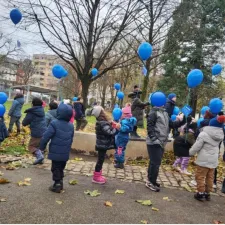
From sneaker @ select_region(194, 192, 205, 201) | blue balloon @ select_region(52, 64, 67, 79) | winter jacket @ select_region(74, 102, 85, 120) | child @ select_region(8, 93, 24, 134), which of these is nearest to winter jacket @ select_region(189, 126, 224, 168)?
sneaker @ select_region(194, 192, 205, 201)

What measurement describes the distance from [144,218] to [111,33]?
8.91 meters

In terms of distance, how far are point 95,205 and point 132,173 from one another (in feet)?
7.06

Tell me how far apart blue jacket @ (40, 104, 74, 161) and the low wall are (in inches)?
125

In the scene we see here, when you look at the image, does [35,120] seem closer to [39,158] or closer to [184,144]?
[39,158]

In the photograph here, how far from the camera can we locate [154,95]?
17.2 ft

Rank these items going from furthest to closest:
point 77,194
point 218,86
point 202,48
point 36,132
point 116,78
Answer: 1. point 116,78
2. point 218,86
3. point 202,48
4. point 36,132
5. point 77,194

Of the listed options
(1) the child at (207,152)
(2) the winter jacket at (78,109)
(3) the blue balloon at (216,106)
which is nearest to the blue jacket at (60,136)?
(1) the child at (207,152)

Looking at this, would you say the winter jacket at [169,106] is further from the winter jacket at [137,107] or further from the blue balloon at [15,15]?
the blue balloon at [15,15]

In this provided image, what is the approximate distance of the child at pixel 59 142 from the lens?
4473 mm

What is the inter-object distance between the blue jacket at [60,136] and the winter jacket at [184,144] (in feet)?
9.49

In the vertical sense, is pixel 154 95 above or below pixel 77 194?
above

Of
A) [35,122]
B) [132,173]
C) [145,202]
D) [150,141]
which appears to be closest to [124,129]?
[132,173]

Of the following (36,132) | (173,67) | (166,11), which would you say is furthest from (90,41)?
(173,67)

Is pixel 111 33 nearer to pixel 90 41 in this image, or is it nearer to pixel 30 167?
pixel 90 41
